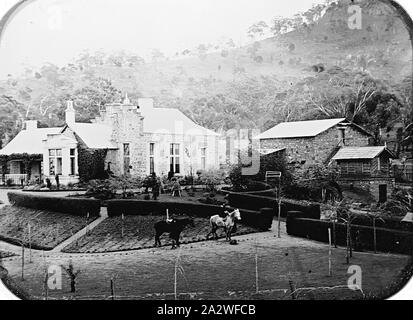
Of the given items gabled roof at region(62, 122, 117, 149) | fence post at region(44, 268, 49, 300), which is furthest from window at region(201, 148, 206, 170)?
fence post at region(44, 268, 49, 300)

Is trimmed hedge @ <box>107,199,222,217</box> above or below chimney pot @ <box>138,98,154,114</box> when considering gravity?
below

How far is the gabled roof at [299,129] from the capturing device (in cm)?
630

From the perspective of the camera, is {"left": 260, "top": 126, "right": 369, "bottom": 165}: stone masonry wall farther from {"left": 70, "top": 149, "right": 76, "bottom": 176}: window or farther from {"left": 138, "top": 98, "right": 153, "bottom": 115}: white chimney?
{"left": 70, "top": 149, "right": 76, "bottom": 176}: window

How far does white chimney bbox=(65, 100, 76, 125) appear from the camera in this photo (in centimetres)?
647

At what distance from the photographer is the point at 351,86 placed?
6.33 metres

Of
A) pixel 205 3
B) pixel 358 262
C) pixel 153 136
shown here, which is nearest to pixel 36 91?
pixel 153 136

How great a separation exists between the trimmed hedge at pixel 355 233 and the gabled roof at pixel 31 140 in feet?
8.99

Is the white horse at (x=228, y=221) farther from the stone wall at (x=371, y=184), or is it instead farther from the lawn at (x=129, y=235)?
the stone wall at (x=371, y=184)

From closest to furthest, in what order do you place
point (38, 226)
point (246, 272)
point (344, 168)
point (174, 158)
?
point (246, 272) < point (344, 168) < point (174, 158) < point (38, 226)

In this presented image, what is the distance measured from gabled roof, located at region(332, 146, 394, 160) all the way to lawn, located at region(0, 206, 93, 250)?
2.75 m

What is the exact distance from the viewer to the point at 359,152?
6.28 meters

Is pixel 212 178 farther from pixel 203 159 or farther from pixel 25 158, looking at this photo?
pixel 25 158

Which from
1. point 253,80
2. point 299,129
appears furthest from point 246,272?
point 253,80

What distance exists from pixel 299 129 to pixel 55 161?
8.66ft
